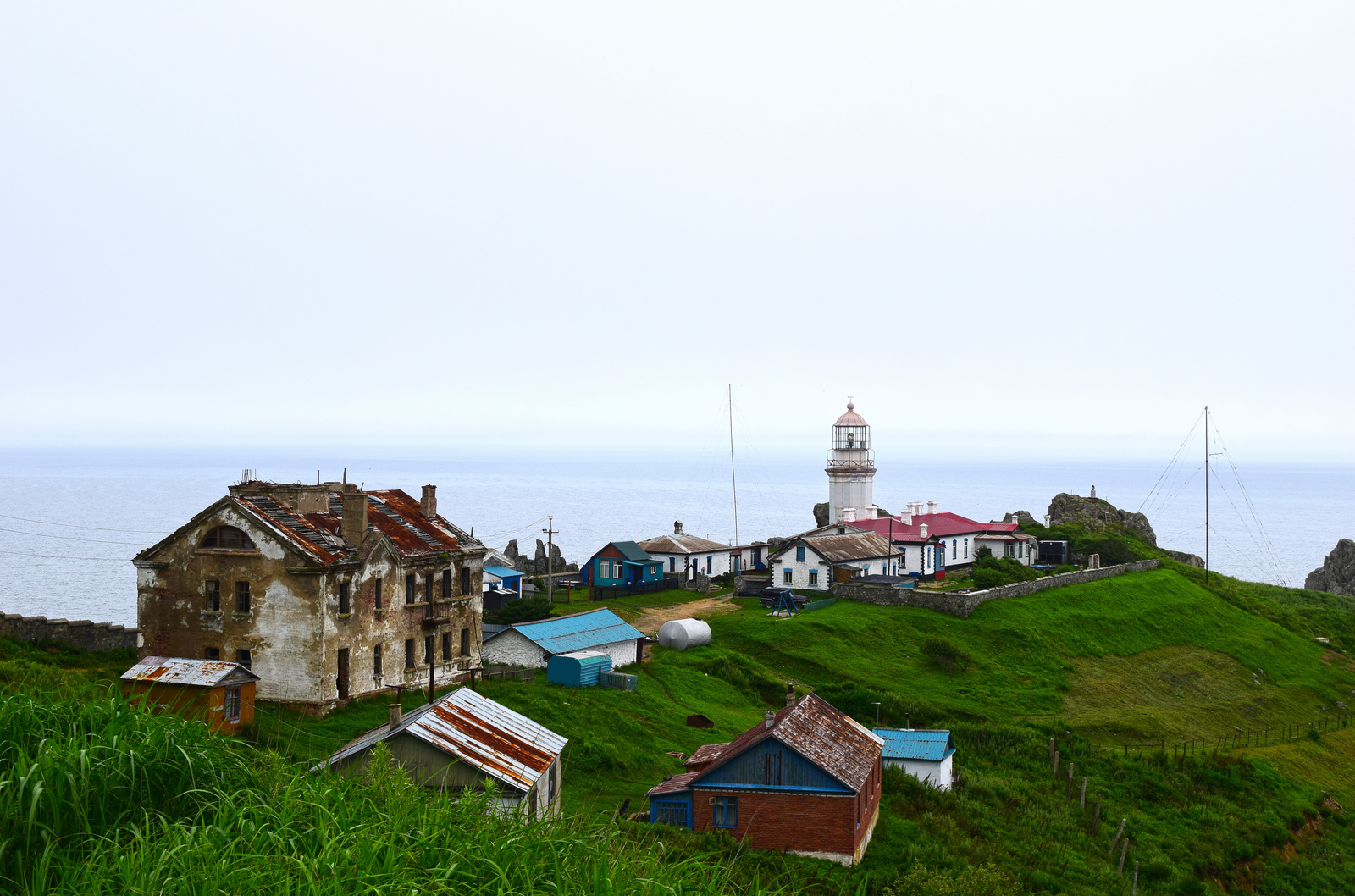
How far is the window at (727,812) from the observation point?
92.9ft

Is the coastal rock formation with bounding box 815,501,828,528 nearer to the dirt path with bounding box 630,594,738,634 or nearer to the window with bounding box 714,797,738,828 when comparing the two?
the dirt path with bounding box 630,594,738,634

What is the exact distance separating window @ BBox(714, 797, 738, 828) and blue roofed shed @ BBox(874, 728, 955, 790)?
9048 mm

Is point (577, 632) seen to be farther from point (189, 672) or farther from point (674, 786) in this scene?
point (189, 672)

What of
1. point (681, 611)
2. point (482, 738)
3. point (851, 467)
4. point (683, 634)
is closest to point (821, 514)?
point (851, 467)

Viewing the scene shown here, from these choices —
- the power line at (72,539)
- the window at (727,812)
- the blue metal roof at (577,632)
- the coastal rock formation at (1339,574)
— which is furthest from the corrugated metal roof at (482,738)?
the power line at (72,539)

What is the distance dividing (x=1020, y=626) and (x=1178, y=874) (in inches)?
1075

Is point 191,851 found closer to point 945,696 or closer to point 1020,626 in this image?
point 945,696

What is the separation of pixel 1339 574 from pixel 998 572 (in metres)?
61.0

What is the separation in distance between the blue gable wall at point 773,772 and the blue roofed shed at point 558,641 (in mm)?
16941

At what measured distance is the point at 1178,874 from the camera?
32.3 metres

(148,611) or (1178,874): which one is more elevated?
(148,611)

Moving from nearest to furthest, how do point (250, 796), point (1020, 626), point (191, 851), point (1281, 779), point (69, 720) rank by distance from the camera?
point (191, 851) → point (250, 796) → point (69, 720) → point (1281, 779) → point (1020, 626)

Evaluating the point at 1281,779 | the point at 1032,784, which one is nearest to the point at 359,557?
the point at 1032,784

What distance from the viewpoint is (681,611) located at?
2392 inches
